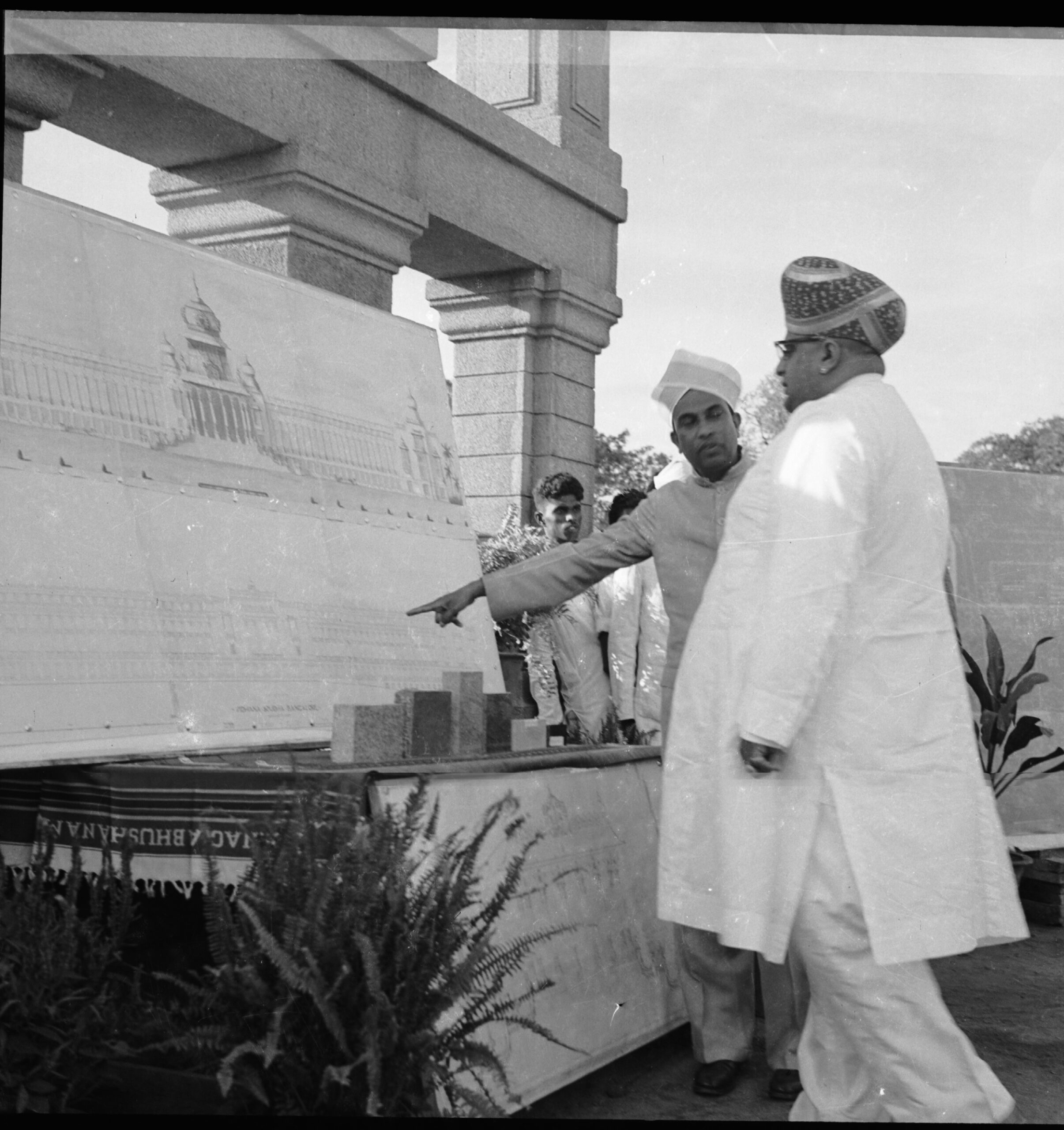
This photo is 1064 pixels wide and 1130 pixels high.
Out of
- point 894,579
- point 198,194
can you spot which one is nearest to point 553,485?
point 198,194

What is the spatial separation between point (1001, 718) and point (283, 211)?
4061 mm

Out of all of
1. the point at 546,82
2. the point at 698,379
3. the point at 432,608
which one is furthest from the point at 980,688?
the point at 546,82

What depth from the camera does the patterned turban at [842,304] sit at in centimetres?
306

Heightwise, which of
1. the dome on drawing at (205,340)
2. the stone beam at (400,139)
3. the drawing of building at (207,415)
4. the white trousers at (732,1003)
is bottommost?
the white trousers at (732,1003)

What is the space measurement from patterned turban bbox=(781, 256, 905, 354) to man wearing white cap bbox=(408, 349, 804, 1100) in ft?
2.08

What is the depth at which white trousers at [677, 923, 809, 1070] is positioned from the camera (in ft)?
11.4

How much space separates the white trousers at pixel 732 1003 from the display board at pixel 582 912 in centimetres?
16

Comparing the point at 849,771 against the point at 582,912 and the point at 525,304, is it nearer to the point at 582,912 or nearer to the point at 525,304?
the point at 582,912

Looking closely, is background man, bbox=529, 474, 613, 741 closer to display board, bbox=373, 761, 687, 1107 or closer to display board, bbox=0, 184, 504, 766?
display board, bbox=0, 184, 504, 766

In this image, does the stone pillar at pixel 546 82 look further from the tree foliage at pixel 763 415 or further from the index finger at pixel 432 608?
the index finger at pixel 432 608

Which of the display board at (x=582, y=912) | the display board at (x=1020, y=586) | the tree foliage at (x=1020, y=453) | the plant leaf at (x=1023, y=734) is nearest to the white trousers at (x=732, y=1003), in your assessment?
the display board at (x=582, y=912)

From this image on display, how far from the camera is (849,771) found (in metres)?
2.81

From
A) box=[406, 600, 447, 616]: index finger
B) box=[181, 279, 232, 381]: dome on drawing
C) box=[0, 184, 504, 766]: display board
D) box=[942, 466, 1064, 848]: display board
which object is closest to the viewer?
box=[0, 184, 504, 766]: display board

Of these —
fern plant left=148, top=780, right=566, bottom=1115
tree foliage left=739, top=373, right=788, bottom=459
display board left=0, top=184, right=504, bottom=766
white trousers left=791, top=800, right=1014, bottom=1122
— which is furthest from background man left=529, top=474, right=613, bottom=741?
fern plant left=148, top=780, right=566, bottom=1115
